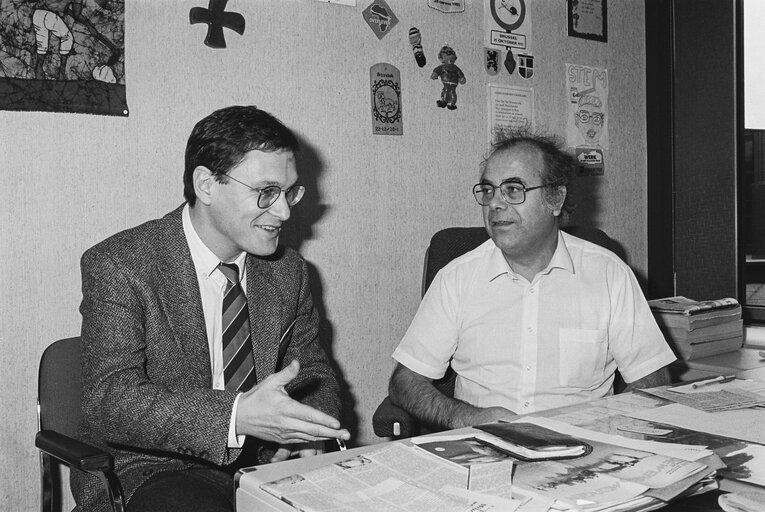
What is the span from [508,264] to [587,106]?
3.62 ft

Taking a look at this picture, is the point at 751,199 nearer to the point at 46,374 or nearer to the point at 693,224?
the point at 693,224

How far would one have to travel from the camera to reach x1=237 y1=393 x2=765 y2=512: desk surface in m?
0.97

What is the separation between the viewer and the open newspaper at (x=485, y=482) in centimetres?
89

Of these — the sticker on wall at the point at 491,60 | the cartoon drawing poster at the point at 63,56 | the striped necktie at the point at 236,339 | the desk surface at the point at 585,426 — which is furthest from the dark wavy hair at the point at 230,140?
→ the sticker on wall at the point at 491,60

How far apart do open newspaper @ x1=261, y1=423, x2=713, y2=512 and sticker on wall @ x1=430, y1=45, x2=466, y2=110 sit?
61.0 inches

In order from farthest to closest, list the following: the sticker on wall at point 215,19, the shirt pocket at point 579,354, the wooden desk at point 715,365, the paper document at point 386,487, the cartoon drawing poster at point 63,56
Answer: the wooden desk at point 715,365
the sticker on wall at point 215,19
the shirt pocket at point 579,354
the cartoon drawing poster at point 63,56
the paper document at point 386,487

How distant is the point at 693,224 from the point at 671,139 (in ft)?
1.13

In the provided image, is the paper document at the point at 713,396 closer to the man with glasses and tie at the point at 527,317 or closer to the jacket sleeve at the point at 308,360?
the man with glasses and tie at the point at 527,317

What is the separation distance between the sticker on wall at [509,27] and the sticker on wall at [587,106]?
0.71ft

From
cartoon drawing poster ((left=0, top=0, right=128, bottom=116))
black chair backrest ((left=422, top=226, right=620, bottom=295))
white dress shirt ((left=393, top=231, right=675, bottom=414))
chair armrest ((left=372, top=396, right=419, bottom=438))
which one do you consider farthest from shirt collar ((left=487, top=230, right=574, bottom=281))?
cartoon drawing poster ((left=0, top=0, right=128, bottom=116))

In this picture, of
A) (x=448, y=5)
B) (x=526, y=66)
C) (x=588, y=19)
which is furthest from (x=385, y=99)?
(x=588, y=19)

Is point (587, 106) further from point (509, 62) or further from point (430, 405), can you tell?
point (430, 405)

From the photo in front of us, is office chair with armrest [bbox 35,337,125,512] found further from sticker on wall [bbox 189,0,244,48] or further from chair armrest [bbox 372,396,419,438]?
sticker on wall [bbox 189,0,244,48]

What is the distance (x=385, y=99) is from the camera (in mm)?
2273
